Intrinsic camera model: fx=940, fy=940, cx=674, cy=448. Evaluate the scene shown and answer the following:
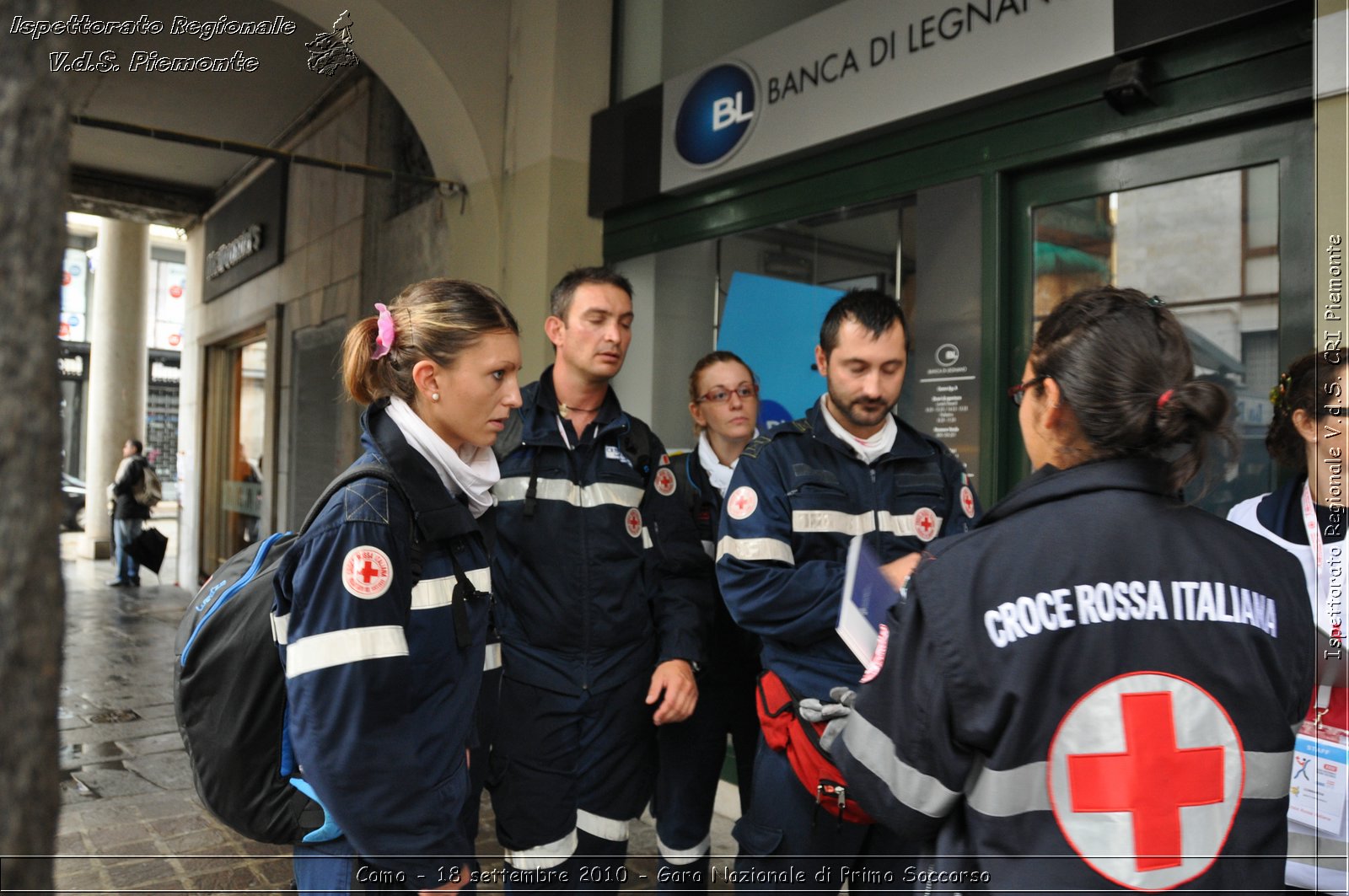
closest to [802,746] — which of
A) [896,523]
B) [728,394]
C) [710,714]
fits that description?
[896,523]

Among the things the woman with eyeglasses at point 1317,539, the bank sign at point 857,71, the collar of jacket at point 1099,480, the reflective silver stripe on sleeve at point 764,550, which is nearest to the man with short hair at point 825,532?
the reflective silver stripe on sleeve at point 764,550

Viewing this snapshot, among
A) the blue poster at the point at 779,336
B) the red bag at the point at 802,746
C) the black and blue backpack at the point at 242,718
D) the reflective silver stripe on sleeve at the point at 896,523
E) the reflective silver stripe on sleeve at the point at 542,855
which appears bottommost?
the reflective silver stripe on sleeve at the point at 542,855

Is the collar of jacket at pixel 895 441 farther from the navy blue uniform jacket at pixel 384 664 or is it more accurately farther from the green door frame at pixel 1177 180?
the navy blue uniform jacket at pixel 384 664

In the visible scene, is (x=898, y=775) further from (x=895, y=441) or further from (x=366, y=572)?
(x=895, y=441)

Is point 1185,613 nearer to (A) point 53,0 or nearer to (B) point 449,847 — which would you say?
(B) point 449,847

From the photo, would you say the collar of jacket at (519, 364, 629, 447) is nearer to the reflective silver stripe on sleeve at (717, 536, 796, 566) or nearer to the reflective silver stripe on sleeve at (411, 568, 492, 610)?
the reflective silver stripe on sleeve at (717, 536, 796, 566)

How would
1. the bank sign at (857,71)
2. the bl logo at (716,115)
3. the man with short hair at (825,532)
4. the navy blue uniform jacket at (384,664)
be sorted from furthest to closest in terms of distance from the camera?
the bl logo at (716,115) → the bank sign at (857,71) → the man with short hair at (825,532) → the navy blue uniform jacket at (384,664)

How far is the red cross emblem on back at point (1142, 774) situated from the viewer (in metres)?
1.32

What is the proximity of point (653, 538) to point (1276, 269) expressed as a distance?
229 centimetres

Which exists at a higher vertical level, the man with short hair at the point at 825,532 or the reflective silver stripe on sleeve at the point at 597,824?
the man with short hair at the point at 825,532

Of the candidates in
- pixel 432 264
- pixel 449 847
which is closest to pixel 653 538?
pixel 449 847

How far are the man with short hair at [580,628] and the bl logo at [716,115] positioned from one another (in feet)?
7.73

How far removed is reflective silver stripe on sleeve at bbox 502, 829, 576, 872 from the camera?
273 centimetres

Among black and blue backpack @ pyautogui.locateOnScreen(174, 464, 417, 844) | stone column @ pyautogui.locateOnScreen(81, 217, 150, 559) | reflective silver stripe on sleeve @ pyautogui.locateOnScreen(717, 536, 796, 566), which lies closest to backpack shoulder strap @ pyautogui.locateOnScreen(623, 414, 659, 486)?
reflective silver stripe on sleeve @ pyautogui.locateOnScreen(717, 536, 796, 566)
